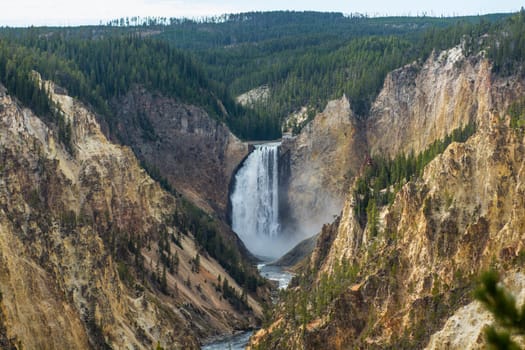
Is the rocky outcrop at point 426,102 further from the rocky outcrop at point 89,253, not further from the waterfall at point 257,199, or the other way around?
the rocky outcrop at point 89,253

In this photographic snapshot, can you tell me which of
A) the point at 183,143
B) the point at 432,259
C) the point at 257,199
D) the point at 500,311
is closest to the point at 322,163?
the point at 257,199

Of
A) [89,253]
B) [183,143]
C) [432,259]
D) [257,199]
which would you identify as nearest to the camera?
[432,259]

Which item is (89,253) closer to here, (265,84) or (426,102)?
(426,102)

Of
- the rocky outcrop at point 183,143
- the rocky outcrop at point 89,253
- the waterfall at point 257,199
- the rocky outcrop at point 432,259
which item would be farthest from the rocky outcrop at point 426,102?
the rocky outcrop at point 432,259

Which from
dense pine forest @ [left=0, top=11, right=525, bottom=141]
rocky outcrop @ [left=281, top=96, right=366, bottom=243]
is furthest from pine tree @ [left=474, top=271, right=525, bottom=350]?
rocky outcrop @ [left=281, top=96, right=366, bottom=243]

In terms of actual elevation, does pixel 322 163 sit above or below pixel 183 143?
below

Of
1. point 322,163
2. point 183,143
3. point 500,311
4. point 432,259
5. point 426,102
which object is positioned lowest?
point 322,163
